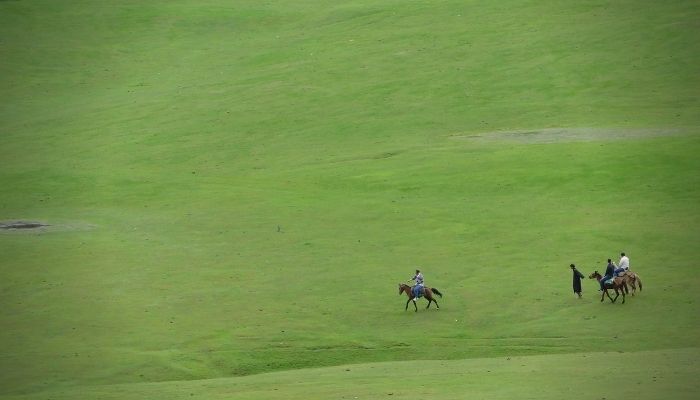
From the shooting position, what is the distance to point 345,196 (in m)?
56.6

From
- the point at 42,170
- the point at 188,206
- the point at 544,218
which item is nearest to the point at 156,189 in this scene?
the point at 188,206

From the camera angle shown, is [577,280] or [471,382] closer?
[471,382]

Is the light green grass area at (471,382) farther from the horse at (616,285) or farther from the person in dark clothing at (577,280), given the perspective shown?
the person in dark clothing at (577,280)

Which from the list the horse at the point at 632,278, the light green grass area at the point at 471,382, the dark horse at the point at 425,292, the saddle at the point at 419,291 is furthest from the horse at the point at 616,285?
the light green grass area at the point at 471,382

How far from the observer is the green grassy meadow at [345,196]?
34.9m

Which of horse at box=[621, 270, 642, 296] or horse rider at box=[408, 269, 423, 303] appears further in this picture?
horse rider at box=[408, 269, 423, 303]

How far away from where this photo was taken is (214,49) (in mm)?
90625

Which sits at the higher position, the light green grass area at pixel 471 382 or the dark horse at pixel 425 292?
the dark horse at pixel 425 292

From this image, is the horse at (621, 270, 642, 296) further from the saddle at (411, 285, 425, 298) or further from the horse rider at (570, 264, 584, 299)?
the saddle at (411, 285, 425, 298)

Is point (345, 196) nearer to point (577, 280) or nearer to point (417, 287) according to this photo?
point (417, 287)

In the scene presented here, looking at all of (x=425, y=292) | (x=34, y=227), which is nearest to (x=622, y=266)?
(x=425, y=292)

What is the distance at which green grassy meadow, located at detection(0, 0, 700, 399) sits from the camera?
3494 centimetres

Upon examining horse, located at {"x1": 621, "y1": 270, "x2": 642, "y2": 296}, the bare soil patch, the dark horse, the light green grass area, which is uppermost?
the bare soil patch

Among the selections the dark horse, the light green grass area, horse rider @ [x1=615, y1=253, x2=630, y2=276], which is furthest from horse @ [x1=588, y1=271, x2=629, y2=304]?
the light green grass area
